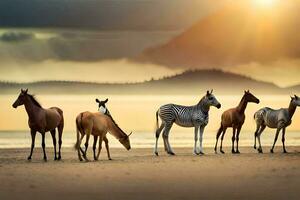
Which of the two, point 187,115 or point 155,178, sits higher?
point 187,115

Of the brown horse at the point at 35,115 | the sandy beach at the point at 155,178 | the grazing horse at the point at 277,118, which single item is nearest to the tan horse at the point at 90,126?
the sandy beach at the point at 155,178

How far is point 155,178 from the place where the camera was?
33.5ft

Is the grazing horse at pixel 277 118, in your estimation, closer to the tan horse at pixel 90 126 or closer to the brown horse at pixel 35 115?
the tan horse at pixel 90 126

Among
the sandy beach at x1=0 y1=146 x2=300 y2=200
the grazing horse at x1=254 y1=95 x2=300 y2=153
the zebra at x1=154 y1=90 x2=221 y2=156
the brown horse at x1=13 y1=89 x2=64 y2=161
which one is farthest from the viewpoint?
the grazing horse at x1=254 y1=95 x2=300 y2=153

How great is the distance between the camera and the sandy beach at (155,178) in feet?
28.8

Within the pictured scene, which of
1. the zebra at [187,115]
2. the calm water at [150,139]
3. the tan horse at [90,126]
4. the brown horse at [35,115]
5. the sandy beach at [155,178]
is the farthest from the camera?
the calm water at [150,139]

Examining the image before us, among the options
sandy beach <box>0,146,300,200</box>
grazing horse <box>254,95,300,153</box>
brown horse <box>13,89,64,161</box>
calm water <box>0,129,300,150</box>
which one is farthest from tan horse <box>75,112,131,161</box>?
calm water <box>0,129,300,150</box>

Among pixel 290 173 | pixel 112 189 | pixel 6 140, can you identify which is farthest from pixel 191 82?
pixel 112 189

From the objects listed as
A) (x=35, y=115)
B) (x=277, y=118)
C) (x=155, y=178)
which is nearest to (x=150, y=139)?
(x=277, y=118)

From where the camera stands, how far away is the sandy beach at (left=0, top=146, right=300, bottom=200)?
28.8 ft

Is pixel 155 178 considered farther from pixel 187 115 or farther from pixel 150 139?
pixel 150 139

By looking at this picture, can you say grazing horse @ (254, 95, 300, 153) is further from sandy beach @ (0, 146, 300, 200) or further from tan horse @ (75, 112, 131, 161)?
tan horse @ (75, 112, 131, 161)

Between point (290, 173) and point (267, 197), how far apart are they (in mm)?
2261

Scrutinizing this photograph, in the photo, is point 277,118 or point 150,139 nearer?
point 277,118
